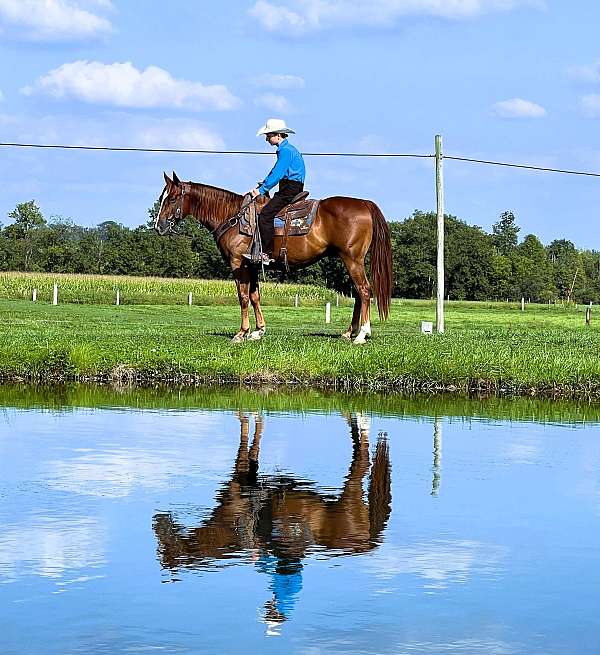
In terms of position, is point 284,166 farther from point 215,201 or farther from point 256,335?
point 256,335

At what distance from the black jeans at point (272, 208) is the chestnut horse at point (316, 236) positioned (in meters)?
0.18

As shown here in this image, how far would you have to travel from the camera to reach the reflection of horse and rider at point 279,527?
825cm

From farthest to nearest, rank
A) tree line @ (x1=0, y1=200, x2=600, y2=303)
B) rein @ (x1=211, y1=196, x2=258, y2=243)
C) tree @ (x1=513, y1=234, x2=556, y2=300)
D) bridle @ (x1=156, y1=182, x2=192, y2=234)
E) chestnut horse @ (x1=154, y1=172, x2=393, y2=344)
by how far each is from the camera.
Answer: tree @ (x1=513, y1=234, x2=556, y2=300)
tree line @ (x1=0, y1=200, x2=600, y2=303)
bridle @ (x1=156, y1=182, x2=192, y2=234)
rein @ (x1=211, y1=196, x2=258, y2=243)
chestnut horse @ (x1=154, y1=172, x2=393, y2=344)

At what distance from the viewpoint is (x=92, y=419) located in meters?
15.7

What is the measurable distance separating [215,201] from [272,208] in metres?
1.38

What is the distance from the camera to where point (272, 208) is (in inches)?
917

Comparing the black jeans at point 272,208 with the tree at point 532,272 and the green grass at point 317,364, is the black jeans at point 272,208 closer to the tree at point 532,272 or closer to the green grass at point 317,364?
the green grass at point 317,364

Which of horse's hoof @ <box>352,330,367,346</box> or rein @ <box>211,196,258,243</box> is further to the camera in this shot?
horse's hoof @ <box>352,330,367,346</box>

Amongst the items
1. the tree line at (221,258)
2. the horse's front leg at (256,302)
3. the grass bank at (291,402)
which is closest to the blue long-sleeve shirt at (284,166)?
the horse's front leg at (256,302)

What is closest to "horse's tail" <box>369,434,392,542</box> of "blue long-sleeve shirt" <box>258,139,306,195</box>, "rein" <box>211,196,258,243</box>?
"blue long-sleeve shirt" <box>258,139,306,195</box>

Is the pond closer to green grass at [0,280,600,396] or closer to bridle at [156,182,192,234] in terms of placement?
green grass at [0,280,600,396]

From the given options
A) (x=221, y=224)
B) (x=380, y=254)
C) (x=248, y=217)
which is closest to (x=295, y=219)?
(x=248, y=217)

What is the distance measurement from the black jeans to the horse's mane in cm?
74

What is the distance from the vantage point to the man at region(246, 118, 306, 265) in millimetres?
22734
